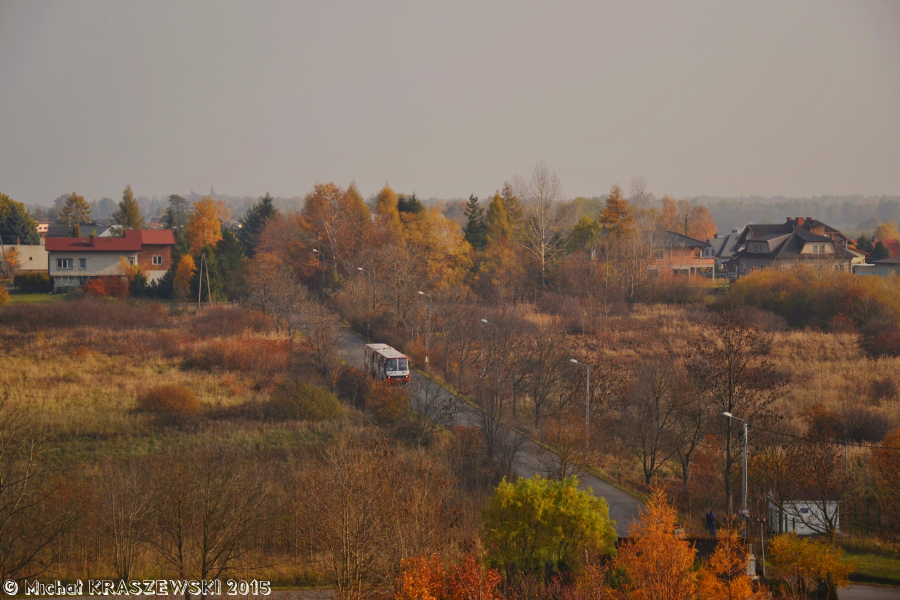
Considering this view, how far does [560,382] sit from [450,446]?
9.95 metres

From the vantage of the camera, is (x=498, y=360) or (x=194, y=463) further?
(x=498, y=360)

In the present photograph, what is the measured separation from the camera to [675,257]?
7131 centimetres

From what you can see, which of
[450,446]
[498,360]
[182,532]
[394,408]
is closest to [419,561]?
[182,532]

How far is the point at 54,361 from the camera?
38469 mm

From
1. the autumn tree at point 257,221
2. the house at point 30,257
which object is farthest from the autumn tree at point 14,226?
the autumn tree at point 257,221

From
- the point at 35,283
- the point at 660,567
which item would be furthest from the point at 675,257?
the point at 660,567

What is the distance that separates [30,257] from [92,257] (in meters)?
20.1

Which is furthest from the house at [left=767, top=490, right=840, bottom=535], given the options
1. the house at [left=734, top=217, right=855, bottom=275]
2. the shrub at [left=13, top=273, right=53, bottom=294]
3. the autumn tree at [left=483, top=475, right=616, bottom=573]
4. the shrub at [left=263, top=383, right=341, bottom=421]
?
the shrub at [left=13, top=273, right=53, bottom=294]

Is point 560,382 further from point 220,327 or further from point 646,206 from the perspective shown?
point 646,206

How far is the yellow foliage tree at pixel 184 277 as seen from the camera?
59.2m

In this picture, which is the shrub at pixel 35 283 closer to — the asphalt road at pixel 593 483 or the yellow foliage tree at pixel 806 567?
the asphalt road at pixel 593 483

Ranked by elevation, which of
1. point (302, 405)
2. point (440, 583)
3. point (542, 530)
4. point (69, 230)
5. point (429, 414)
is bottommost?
point (429, 414)

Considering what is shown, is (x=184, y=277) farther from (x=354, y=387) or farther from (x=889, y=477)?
(x=889, y=477)

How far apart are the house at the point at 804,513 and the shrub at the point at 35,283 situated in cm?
6163
